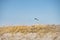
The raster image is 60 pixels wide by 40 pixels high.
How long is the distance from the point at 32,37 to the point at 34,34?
7 cm

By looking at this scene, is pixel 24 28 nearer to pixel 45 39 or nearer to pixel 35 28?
pixel 35 28

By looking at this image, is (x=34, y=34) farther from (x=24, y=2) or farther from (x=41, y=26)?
(x=24, y=2)

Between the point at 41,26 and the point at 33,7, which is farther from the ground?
the point at 33,7

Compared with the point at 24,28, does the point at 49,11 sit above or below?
above

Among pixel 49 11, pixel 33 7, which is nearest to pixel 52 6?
pixel 49 11

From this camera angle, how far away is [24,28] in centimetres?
242

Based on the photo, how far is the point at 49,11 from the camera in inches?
94.2

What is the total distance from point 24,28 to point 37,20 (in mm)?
273

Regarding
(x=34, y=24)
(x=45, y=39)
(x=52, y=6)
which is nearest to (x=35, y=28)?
(x=34, y=24)

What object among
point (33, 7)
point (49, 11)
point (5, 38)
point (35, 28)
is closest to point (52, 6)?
point (49, 11)

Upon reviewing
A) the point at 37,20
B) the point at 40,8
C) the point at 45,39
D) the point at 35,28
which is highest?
the point at 40,8

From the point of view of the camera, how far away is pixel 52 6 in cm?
240

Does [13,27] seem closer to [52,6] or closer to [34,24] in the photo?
[34,24]

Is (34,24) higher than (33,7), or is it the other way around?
(33,7)
